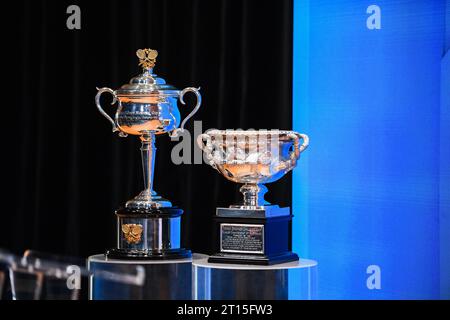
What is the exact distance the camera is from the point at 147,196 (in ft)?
9.89

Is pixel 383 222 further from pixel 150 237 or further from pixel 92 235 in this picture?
pixel 92 235

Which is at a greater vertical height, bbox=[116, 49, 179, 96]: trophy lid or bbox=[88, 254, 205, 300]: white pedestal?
bbox=[116, 49, 179, 96]: trophy lid

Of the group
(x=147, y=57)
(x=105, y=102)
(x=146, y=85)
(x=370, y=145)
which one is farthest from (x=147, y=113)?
(x=370, y=145)

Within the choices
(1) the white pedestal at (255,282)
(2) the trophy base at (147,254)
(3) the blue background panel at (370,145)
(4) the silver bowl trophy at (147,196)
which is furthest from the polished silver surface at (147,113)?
(3) the blue background panel at (370,145)

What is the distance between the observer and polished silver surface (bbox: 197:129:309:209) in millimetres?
2740

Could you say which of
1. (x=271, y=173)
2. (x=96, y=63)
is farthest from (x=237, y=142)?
(x=96, y=63)

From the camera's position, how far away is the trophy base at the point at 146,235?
2.93m

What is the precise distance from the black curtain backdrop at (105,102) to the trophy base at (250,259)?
0.65 metres

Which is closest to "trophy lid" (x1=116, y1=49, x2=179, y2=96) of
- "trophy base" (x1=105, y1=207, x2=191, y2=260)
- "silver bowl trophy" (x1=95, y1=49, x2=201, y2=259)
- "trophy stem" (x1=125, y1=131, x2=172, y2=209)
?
"silver bowl trophy" (x1=95, y1=49, x2=201, y2=259)

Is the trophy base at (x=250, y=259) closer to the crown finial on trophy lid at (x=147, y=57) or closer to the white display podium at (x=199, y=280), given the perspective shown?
the white display podium at (x=199, y=280)

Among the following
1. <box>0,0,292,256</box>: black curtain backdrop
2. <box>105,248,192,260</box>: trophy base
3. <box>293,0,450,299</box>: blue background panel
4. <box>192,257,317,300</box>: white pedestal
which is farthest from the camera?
<box>0,0,292,256</box>: black curtain backdrop

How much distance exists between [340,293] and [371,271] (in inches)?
5.9

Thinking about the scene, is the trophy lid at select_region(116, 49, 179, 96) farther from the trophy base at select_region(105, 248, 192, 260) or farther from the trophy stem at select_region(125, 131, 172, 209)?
the trophy base at select_region(105, 248, 192, 260)

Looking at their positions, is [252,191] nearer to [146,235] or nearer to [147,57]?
[146,235]
